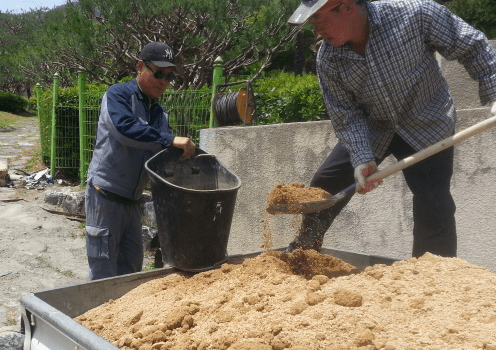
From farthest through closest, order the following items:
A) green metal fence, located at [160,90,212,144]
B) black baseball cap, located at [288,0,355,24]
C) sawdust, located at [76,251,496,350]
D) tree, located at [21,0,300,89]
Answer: tree, located at [21,0,300,89] → green metal fence, located at [160,90,212,144] → black baseball cap, located at [288,0,355,24] → sawdust, located at [76,251,496,350]

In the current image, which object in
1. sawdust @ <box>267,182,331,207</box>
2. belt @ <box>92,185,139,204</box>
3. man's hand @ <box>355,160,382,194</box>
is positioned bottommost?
belt @ <box>92,185,139,204</box>

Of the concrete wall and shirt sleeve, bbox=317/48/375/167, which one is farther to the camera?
the concrete wall

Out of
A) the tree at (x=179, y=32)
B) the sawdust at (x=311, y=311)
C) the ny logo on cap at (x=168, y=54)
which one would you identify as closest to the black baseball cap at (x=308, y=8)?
the ny logo on cap at (x=168, y=54)

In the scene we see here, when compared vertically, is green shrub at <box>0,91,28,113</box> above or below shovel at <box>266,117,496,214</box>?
below

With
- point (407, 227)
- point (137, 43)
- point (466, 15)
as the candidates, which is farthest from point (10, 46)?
point (407, 227)

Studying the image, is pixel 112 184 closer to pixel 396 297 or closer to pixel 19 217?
pixel 396 297

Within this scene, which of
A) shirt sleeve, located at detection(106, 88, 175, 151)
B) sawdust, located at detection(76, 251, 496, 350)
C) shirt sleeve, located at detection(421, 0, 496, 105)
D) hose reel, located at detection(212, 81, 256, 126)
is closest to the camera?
sawdust, located at detection(76, 251, 496, 350)

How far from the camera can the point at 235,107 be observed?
16.2 ft

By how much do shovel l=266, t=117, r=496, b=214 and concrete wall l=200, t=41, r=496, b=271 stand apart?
382 mm

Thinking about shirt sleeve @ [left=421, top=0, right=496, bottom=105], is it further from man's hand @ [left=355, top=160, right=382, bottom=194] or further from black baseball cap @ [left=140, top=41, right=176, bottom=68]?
black baseball cap @ [left=140, top=41, right=176, bottom=68]

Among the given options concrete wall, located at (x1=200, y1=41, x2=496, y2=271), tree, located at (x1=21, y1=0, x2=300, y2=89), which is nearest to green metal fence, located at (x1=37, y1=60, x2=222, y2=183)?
tree, located at (x1=21, y1=0, x2=300, y2=89)

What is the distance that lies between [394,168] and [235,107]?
2.59m

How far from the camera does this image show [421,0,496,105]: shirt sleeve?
247cm

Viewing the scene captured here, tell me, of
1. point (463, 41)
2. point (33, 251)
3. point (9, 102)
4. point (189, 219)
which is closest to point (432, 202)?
point (463, 41)
